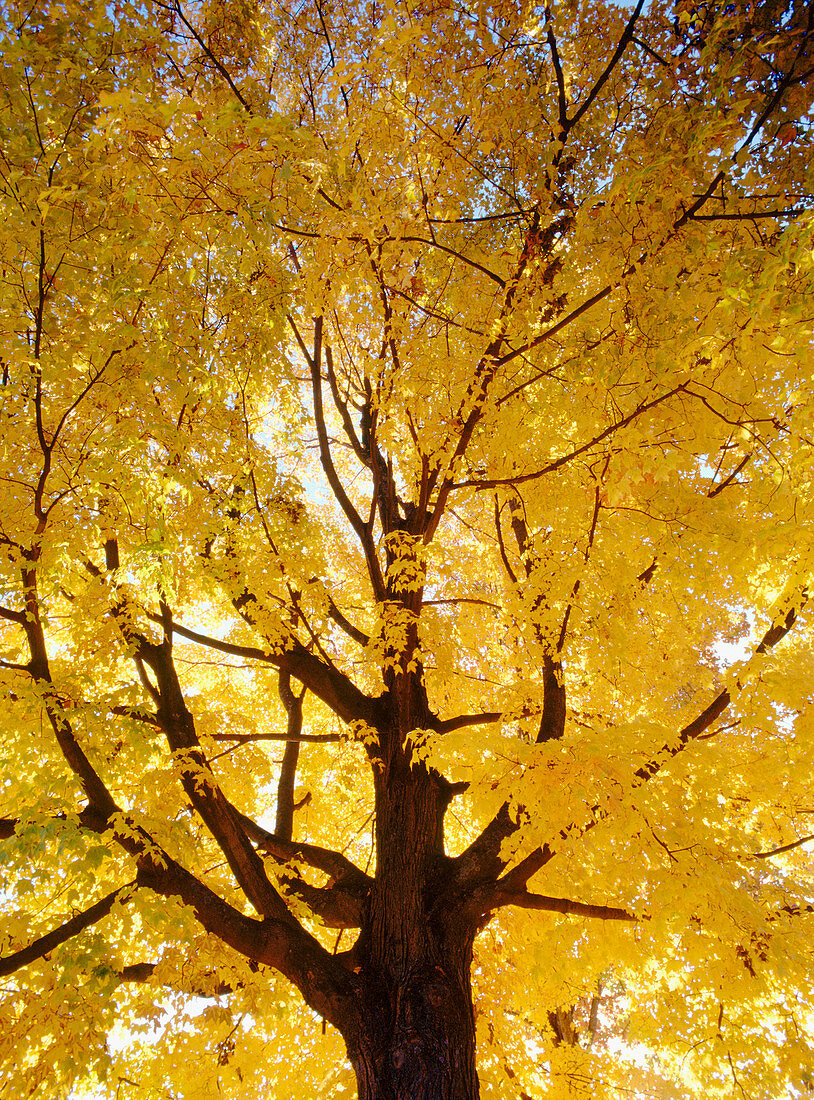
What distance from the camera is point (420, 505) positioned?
4.82 meters

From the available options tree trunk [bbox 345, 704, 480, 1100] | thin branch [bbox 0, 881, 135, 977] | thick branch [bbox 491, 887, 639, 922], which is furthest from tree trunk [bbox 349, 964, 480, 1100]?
thin branch [bbox 0, 881, 135, 977]

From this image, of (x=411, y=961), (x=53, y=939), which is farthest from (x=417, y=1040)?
(x=53, y=939)

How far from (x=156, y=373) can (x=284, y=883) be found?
381cm

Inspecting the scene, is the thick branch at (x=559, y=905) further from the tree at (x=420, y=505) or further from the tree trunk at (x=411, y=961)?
the tree trunk at (x=411, y=961)

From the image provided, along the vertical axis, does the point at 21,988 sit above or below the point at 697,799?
below

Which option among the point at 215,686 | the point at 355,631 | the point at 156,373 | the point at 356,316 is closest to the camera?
the point at 156,373

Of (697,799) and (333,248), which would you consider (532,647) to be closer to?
(697,799)

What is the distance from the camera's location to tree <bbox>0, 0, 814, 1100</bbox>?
2.77 m

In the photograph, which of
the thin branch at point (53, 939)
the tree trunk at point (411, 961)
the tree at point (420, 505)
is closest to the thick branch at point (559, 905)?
the tree at point (420, 505)

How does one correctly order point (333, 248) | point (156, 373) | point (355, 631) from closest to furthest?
point (156, 373), point (333, 248), point (355, 631)

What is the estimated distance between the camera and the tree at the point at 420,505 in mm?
2766

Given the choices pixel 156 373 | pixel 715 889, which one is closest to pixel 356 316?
pixel 156 373

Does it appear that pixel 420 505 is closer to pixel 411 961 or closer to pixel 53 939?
pixel 411 961

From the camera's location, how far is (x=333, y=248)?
3297mm
